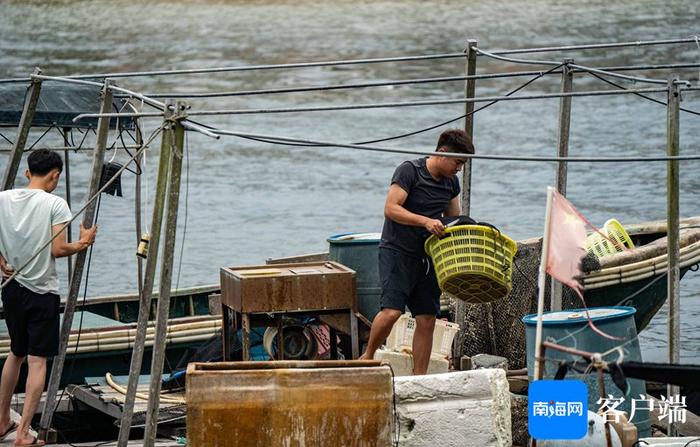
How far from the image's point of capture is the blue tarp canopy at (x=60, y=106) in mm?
9875

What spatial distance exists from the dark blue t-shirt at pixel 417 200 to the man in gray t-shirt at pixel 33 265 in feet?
6.22

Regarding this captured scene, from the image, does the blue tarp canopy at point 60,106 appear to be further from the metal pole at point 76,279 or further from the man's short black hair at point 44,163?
the man's short black hair at point 44,163

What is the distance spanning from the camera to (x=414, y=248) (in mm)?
8359

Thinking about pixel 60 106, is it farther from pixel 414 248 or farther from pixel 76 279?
pixel 414 248

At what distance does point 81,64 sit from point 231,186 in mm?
11538

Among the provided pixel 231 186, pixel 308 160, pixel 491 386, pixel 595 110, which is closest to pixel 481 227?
pixel 491 386

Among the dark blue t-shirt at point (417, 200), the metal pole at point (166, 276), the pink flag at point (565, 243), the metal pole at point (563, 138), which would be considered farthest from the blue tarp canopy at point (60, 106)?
the pink flag at point (565, 243)

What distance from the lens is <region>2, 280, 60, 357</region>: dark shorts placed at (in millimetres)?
7969

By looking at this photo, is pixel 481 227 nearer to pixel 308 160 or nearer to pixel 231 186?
pixel 231 186

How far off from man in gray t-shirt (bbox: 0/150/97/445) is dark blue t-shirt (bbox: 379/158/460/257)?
1895mm

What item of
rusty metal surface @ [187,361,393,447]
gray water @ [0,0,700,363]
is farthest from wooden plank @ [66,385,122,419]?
gray water @ [0,0,700,363]

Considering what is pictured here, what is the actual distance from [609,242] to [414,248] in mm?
3072

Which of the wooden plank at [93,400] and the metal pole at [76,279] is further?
the wooden plank at [93,400]

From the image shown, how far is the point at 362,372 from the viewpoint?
273 inches
